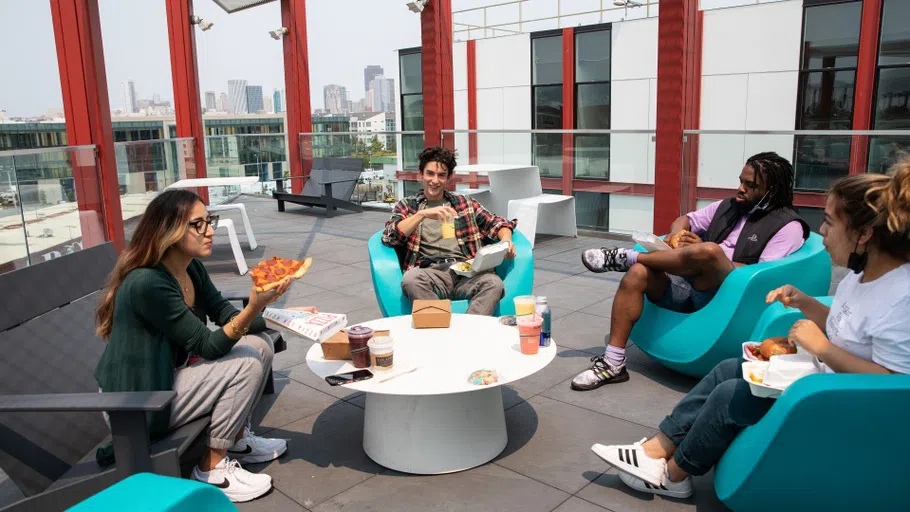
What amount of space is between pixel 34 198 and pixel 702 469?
16.4 feet

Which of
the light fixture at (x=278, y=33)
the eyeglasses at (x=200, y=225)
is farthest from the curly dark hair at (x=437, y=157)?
the light fixture at (x=278, y=33)

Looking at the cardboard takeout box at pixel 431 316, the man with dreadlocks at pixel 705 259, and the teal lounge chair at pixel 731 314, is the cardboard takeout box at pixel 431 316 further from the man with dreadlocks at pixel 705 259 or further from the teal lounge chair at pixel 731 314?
the teal lounge chair at pixel 731 314

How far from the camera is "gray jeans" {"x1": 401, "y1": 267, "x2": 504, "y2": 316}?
356 centimetres

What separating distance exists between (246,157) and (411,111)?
7.74 metres

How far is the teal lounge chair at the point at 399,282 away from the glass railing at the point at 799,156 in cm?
244

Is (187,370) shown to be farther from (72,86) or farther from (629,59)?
(629,59)

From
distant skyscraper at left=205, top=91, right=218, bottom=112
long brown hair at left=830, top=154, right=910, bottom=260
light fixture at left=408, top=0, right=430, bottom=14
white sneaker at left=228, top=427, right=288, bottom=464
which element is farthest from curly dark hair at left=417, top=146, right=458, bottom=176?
distant skyscraper at left=205, top=91, right=218, bottom=112

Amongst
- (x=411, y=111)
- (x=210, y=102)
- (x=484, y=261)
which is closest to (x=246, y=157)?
(x=210, y=102)

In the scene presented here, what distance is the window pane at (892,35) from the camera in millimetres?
11711

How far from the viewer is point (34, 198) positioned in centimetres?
511

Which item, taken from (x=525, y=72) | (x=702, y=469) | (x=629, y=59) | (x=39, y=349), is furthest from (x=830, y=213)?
(x=525, y=72)

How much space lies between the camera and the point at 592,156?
765 centimetres

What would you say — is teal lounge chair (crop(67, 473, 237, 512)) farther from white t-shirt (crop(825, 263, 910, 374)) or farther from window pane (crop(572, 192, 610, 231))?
window pane (crop(572, 192, 610, 231))

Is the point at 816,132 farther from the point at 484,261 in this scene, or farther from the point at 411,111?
the point at 411,111
